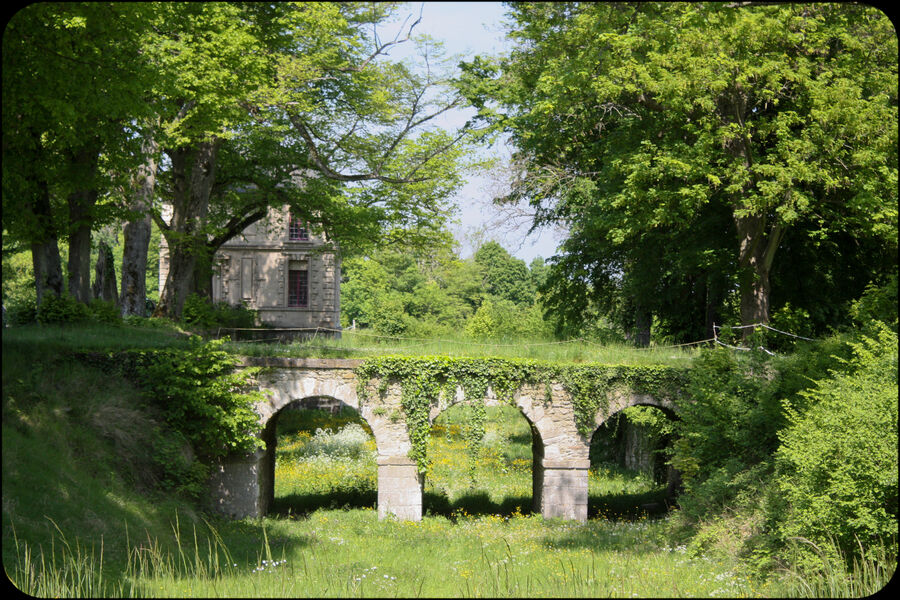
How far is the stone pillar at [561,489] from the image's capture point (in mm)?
16203

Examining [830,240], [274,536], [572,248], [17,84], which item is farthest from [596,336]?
[17,84]

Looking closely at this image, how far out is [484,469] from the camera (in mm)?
22750

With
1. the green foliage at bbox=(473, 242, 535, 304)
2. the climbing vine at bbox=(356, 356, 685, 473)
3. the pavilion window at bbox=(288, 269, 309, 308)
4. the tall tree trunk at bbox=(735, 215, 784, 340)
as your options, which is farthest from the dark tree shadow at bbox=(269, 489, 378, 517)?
the green foliage at bbox=(473, 242, 535, 304)

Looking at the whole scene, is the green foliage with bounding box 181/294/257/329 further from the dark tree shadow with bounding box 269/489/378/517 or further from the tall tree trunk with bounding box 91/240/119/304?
the dark tree shadow with bounding box 269/489/378/517

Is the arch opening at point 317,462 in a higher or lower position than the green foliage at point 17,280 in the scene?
lower

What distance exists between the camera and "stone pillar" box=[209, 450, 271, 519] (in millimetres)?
14895

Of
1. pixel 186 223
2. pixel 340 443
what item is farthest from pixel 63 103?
pixel 340 443

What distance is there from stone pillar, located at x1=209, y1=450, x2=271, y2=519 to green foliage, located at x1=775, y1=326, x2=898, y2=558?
368 inches

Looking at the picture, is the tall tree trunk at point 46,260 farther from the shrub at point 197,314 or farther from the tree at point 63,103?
the shrub at point 197,314

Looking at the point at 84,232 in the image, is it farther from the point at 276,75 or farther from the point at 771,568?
the point at 771,568

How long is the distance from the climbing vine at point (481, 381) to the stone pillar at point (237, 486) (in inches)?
101

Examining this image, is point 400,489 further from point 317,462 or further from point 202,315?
point 202,315

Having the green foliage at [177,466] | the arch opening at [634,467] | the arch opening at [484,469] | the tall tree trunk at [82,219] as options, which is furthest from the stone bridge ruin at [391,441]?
the tall tree trunk at [82,219]

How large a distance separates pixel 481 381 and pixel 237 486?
5.15 m
